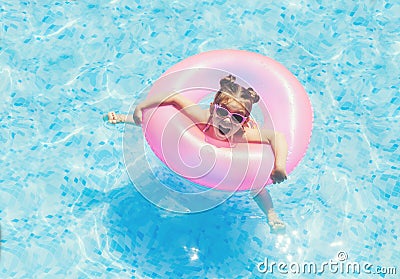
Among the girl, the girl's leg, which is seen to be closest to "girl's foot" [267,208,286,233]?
the girl's leg

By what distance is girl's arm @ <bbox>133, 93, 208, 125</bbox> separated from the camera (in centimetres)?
412

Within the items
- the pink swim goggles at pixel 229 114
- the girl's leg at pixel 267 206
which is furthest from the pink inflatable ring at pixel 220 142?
the girl's leg at pixel 267 206

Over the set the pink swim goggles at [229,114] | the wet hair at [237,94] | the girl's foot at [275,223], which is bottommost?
the girl's foot at [275,223]

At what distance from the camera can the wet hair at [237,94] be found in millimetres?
4023

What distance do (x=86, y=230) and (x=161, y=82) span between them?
1.21 metres

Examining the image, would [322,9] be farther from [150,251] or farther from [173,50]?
[150,251]

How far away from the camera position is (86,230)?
14.6ft

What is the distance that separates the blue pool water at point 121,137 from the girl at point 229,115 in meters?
0.72

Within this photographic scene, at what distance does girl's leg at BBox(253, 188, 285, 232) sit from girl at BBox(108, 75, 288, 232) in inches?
19.3

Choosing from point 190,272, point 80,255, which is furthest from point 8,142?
point 190,272

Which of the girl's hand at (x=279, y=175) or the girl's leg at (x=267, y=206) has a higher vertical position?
the girl's hand at (x=279, y=175)

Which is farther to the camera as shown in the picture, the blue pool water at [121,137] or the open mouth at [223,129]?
the blue pool water at [121,137]

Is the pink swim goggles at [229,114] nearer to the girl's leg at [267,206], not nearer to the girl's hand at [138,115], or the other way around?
the girl's hand at [138,115]

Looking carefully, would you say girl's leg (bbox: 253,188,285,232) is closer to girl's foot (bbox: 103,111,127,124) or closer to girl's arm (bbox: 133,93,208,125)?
girl's arm (bbox: 133,93,208,125)
